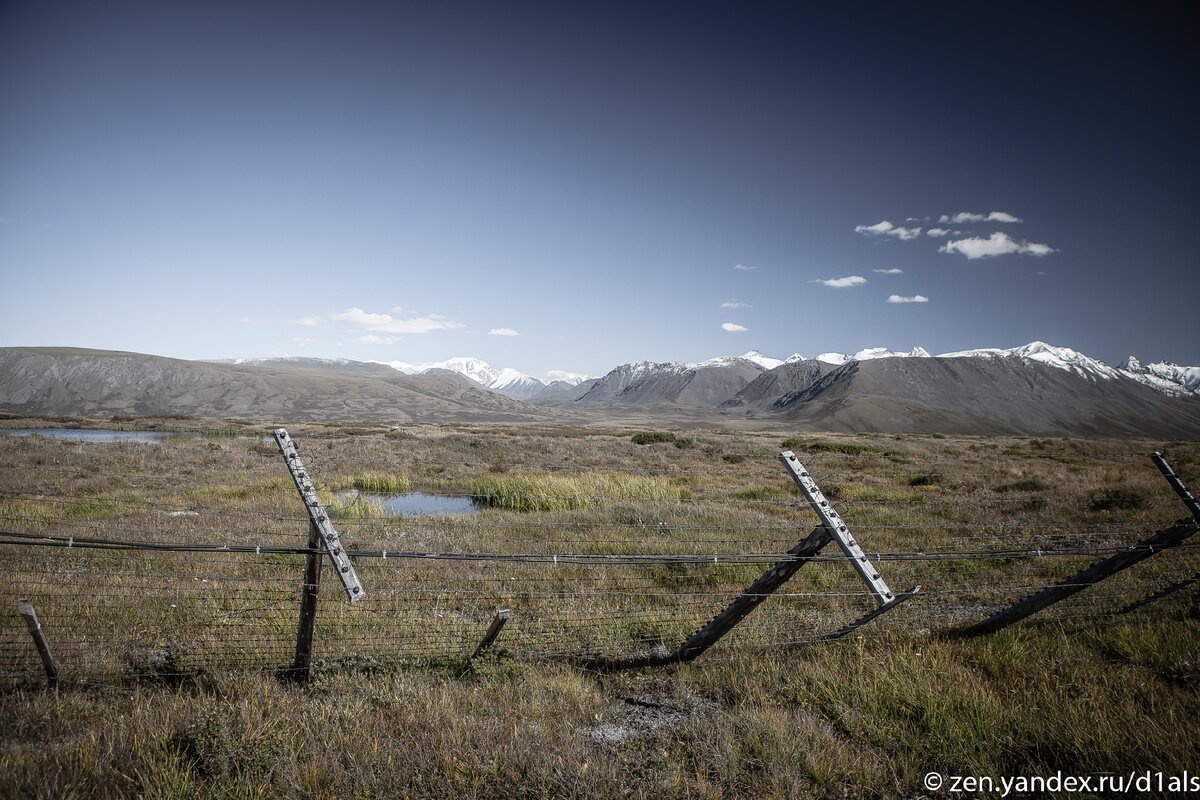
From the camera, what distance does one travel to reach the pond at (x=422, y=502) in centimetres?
1767

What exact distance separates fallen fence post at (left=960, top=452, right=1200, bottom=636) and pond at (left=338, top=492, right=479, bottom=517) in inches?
567

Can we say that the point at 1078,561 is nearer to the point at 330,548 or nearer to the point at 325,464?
the point at 330,548

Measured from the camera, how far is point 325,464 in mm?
27312

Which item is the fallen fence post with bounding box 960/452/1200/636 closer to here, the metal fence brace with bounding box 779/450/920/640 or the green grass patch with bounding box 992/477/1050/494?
the metal fence brace with bounding box 779/450/920/640

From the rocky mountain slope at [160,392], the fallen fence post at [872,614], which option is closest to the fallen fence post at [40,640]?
the fallen fence post at [872,614]

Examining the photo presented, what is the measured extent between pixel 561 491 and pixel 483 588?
1012 cm

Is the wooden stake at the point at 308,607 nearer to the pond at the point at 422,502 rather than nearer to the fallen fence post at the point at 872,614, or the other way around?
the fallen fence post at the point at 872,614

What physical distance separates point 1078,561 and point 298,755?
1330cm

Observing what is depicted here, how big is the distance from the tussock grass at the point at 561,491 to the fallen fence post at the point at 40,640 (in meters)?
12.2

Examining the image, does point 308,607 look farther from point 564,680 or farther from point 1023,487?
point 1023,487

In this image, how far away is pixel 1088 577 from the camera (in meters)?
5.43

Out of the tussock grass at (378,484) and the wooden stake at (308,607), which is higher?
the wooden stake at (308,607)

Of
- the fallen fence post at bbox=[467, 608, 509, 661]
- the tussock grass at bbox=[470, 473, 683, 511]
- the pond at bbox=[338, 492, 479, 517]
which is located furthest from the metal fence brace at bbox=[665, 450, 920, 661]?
the pond at bbox=[338, 492, 479, 517]

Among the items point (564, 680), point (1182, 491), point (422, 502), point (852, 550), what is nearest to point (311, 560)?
point (564, 680)
